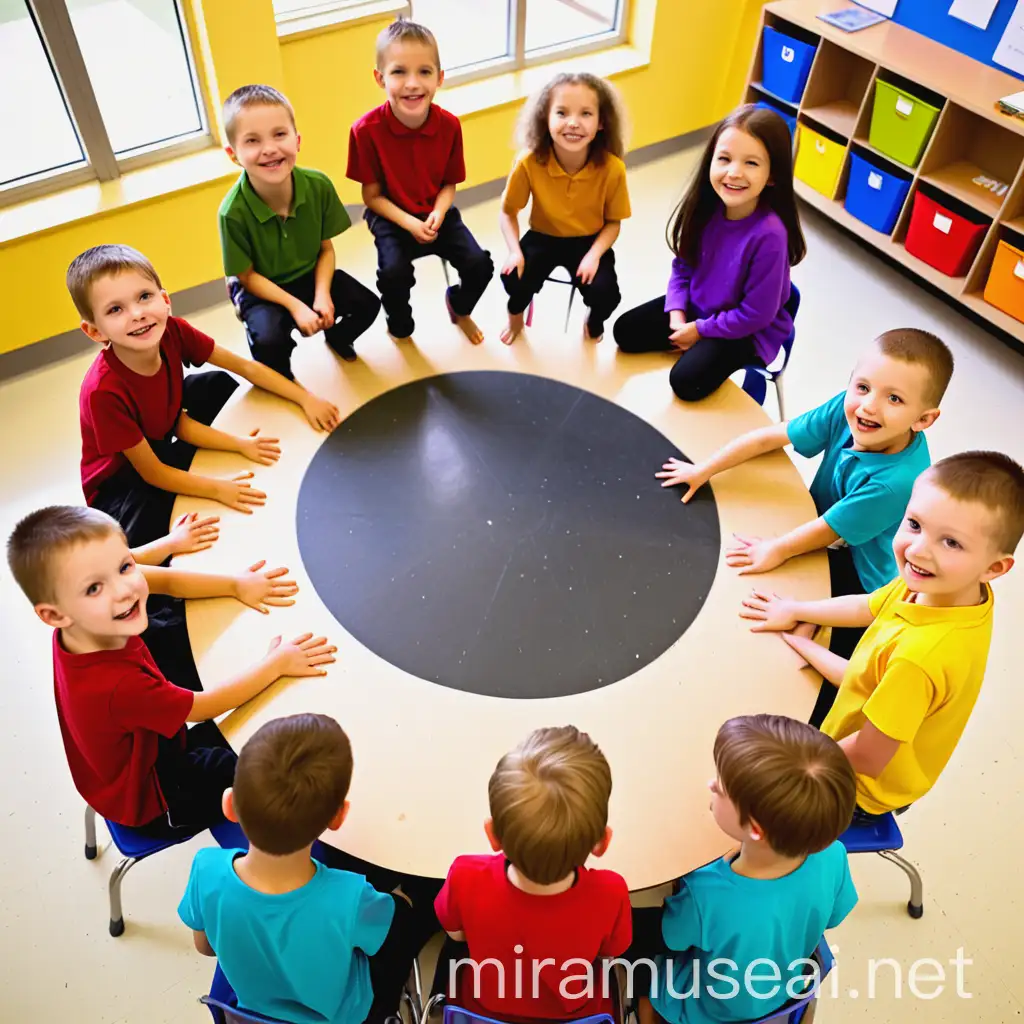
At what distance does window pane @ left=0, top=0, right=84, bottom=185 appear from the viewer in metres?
3.48

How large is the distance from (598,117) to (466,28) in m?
2.19

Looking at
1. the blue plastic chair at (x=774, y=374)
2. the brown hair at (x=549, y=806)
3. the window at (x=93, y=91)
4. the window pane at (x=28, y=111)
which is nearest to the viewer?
the brown hair at (x=549, y=806)

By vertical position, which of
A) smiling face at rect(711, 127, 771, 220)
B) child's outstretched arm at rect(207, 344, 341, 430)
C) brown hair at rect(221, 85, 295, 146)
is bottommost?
child's outstretched arm at rect(207, 344, 341, 430)

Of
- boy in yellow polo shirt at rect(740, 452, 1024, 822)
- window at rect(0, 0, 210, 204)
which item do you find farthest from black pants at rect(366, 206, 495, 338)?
boy in yellow polo shirt at rect(740, 452, 1024, 822)

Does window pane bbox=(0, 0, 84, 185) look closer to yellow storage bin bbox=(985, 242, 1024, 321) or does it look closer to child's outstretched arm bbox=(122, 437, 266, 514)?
child's outstretched arm bbox=(122, 437, 266, 514)

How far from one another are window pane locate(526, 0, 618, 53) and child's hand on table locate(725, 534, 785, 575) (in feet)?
11.1

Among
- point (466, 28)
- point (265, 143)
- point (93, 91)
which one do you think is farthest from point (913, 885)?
point (466, 28)

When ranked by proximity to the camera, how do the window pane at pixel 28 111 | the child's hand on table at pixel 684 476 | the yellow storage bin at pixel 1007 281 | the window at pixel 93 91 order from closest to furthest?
the child's hand on table at pixel 684 476 < the window at pixel 93 91 < the window pane at pixel 28 111 < the yellow storage bin at pixel 1007 281

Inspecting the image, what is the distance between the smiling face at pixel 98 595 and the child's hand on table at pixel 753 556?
143 cm

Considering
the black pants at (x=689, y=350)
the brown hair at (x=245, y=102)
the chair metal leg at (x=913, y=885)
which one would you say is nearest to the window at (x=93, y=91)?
the brown hair at (x=245, y=102)

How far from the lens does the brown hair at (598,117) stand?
114 inches

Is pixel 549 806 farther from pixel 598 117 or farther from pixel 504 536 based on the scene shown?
pixel 598 117

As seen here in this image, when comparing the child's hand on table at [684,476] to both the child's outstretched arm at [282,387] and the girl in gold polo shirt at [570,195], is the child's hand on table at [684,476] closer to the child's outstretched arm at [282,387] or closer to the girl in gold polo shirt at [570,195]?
the girl in gold polo shirt at [570,195]

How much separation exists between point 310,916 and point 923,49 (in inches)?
168
